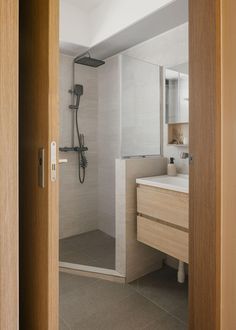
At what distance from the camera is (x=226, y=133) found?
3.70 ft

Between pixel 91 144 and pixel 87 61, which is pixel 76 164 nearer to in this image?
pixel 91 144

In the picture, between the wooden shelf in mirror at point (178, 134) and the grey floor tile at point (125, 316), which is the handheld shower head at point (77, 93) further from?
the grey floor tile at point (125, 316)

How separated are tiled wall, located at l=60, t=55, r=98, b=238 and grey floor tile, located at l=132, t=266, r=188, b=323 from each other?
1250mm

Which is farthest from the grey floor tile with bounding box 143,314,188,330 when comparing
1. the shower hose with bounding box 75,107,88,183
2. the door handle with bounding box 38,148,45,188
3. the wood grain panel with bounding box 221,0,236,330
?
the shower hose with bounding box 75,107,88,183

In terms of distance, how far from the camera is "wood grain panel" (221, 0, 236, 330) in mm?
1103

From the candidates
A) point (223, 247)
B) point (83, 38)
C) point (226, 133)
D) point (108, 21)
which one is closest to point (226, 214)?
point (223, 247)

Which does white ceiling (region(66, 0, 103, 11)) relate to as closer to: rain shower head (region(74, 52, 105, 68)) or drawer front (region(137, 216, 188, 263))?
rain shower head (region(74, 52, 105, 68))

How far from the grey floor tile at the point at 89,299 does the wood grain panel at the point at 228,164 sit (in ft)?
3.11

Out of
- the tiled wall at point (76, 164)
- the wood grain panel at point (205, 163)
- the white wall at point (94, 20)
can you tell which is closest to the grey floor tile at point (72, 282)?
the tiled wall at point (76, 164)

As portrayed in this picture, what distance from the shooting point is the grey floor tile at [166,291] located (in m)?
1.81

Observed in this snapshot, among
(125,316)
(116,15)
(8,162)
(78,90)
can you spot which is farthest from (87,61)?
(8,162)

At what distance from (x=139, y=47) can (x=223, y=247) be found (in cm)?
224

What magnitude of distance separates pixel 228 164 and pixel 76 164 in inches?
90.9

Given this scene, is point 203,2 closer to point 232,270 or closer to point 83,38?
point 232,270
